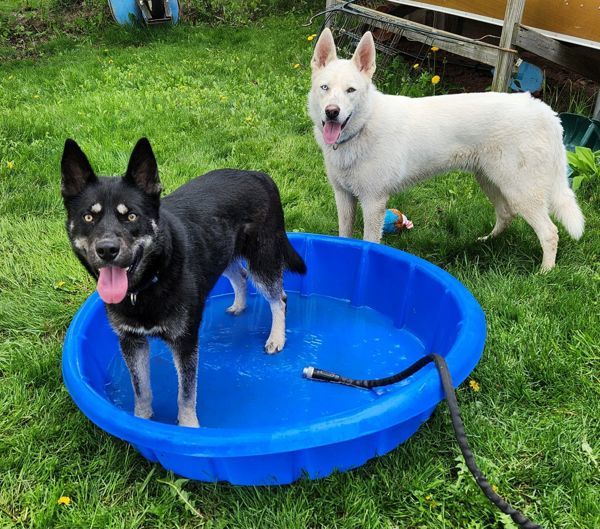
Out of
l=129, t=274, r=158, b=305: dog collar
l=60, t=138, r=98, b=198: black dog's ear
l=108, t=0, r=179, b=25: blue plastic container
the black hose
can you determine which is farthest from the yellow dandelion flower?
l=108, t=0, r=179, b=25: blue plastic container

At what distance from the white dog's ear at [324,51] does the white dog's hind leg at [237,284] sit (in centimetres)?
157

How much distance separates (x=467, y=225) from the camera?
4.57 meters

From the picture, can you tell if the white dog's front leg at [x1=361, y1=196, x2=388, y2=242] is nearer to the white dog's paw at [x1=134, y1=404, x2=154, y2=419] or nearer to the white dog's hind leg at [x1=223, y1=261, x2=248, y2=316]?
the white dog's hind leg at [x1=223, y1=261, x2=248, y2=316]

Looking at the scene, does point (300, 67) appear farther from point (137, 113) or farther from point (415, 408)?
point (415, 408)

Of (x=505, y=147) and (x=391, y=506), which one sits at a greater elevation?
(x=505, y=147)

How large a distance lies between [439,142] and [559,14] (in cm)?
317

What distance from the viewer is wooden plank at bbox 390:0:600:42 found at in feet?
17.9

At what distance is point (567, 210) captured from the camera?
394cm

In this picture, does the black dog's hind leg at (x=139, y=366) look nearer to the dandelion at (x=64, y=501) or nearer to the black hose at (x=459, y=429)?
the dandelion at (x=64, y=501)

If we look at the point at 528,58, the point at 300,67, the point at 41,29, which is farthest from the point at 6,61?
the point at 528,58

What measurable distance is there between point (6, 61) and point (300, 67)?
5.33 m

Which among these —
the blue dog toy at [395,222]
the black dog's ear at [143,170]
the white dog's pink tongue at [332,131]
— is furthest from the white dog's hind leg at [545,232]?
the black dog's ear at [143,170]

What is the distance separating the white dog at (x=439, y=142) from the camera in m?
3.82

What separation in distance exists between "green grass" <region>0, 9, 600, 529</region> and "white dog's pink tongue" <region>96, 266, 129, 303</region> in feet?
2.67
